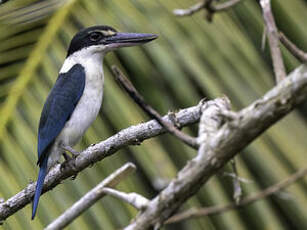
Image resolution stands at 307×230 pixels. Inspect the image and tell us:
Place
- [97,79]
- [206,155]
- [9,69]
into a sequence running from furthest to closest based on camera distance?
[97,79], [9,69], [206,155]

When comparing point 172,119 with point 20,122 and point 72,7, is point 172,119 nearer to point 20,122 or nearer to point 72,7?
point 20,122

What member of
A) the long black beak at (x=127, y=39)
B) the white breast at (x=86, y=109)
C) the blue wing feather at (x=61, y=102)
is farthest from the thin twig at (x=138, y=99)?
the blue wing feather at (x=61, y=102)

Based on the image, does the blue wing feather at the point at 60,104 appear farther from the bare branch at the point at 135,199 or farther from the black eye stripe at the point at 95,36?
the bare branch at the point at 135,199

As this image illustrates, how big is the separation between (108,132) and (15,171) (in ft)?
1.48

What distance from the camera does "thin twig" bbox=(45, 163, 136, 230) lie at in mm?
1425

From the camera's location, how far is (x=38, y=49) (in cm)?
307

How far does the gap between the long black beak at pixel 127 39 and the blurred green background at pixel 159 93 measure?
45 mm

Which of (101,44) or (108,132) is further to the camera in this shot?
(101,44)

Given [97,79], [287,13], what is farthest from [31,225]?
[287,13]

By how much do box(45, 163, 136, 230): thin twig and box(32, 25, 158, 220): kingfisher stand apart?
166cm

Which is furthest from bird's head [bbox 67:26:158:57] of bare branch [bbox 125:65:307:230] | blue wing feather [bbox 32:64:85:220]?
bare branch [bbox 125:65:307:230]

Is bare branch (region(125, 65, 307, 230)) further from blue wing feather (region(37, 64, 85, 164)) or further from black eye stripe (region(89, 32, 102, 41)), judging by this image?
black eye stripe (region(89, 32, 102, 41))

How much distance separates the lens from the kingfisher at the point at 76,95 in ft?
11.0

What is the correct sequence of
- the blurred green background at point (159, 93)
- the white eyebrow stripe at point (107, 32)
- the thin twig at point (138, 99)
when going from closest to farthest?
the thin twig at point (138, 99) → the blurred green background at point (159, 93) → the white eyebrow stripe at point (107, 32)
